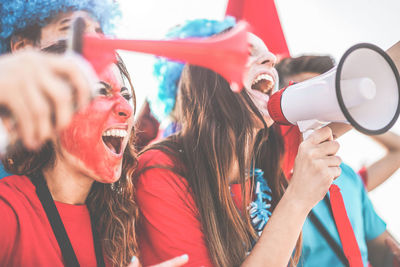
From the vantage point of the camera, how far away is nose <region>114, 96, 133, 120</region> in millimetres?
815

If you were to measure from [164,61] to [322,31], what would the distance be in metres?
0.77

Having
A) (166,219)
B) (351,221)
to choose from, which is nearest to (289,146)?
(351,221)

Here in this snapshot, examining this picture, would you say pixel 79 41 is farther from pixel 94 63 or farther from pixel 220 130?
pixel 220 130

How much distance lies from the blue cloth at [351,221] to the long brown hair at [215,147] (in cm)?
36

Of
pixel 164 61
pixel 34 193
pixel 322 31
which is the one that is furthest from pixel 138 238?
pixel 322 31

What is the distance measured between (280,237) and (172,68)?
27.1 inches

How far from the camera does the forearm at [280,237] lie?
84 cm

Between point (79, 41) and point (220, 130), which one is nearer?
point (79, 41)

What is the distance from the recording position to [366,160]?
1.63 metres

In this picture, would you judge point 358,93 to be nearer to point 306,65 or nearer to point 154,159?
point 154,159

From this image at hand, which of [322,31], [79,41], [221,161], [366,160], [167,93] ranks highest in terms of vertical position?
[79,41]

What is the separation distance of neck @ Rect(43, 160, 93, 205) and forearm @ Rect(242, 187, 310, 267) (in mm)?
501

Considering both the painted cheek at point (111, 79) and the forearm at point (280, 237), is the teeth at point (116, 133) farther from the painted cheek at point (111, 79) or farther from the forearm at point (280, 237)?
the forearm at point (280, 237)

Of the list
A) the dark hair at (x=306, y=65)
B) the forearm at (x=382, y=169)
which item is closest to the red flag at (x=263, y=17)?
the dark hair at (x=306, y=65)
